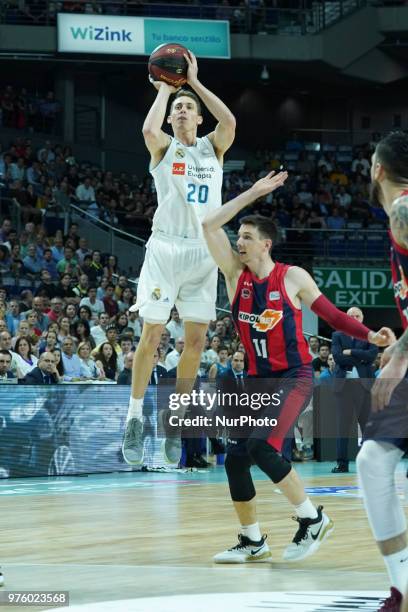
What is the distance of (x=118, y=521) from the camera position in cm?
1072

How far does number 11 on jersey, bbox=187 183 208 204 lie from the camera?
27.2ft

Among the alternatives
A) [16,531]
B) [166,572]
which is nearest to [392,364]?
[166,572]

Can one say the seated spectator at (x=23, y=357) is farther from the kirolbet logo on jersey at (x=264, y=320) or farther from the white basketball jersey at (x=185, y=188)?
the kirolbet logo on jersey at (x=264, y=320)

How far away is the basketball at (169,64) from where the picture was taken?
25.8 feet

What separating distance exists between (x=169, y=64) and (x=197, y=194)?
101 centimetres

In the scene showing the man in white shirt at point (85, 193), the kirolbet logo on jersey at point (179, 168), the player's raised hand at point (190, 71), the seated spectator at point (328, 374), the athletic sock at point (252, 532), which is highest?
the man in white shirt at point (85, 193)

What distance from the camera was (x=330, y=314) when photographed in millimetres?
7105

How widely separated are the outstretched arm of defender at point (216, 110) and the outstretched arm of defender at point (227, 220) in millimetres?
719

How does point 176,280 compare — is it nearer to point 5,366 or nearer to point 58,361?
point 5,366

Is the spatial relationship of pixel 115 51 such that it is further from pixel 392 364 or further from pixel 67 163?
pixel 392 364

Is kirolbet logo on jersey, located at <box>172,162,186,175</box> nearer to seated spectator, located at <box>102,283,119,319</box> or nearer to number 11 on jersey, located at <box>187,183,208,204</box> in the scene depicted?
number 11 on jersey, located at <box>187,183,208,204</box>

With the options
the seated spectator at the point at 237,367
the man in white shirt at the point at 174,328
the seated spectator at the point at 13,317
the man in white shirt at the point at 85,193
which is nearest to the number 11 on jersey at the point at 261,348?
the seated spectator at the point at 237,367

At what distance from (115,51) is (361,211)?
8.48 metres

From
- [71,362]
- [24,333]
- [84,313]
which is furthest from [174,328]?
[24,333]
